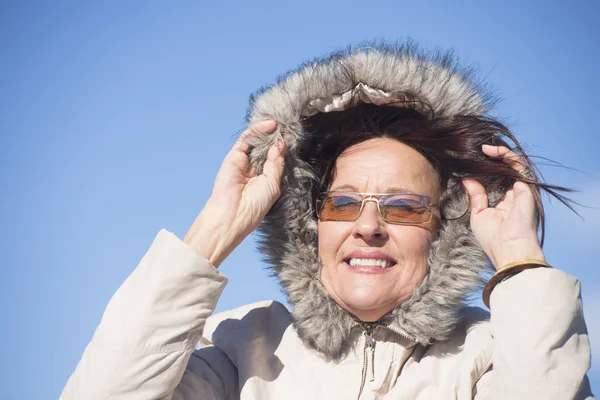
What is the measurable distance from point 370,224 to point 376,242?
0.10 meters

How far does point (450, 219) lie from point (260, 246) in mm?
941

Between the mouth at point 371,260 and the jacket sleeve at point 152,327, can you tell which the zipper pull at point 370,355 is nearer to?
the mouth at point 371,260

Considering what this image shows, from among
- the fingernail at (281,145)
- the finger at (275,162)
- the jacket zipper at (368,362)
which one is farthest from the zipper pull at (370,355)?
the fingernail at (281,145)

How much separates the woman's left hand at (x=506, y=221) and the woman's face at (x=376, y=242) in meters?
0.24

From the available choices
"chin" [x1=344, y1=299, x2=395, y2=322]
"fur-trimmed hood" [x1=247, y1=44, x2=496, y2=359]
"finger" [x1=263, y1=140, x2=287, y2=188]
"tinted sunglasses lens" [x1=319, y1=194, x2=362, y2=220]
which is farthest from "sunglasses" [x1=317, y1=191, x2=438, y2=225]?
"chin" [x1=344, y1=299, x2=395, y2=322]

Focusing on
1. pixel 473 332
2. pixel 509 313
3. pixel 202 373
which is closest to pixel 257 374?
pixel 202 373

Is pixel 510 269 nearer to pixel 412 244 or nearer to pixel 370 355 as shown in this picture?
pixel 412 244

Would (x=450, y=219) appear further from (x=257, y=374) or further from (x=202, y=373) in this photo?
(x=202, y=373)

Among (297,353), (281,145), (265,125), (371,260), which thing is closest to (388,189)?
(371,260)

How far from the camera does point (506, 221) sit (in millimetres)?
3084

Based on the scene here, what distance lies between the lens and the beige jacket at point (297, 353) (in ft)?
8.59

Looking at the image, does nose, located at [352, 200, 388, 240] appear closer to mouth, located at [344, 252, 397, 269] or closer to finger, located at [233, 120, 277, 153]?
mouth, located at [344, 252, 397, 269]

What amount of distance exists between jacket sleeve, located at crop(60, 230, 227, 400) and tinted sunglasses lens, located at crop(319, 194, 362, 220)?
74cm

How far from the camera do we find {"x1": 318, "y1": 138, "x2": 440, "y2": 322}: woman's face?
327cm
